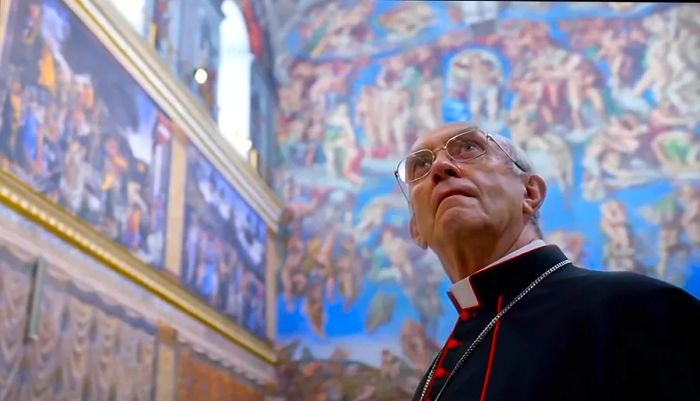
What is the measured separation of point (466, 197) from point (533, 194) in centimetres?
32

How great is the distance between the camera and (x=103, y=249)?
5.91 metres

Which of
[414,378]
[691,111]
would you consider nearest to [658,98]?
[691,111]

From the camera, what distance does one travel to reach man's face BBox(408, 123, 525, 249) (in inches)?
103

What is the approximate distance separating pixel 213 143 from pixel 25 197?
365cm

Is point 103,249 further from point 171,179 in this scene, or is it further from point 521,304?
point 521,304

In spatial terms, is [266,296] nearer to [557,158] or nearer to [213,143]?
[213,143]

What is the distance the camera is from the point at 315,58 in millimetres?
11461

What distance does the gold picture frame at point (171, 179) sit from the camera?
5.20 m

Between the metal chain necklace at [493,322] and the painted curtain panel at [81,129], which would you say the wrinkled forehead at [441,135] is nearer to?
the metal chain necklace at [493,322]

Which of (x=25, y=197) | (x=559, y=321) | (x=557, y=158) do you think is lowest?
(x=559, y=321)

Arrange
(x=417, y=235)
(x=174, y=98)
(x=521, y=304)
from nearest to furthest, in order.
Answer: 1. (x=521, y=304)
2. (x=417, y=235)
3. (x=174, y=98)

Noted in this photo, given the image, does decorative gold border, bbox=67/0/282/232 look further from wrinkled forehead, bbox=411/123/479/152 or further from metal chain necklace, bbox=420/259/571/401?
metal chain necklace, bbox=420/259/571/401

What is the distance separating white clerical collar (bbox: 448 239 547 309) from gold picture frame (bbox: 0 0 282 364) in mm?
3053

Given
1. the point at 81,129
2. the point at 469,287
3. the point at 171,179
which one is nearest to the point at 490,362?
the point at 469,287
